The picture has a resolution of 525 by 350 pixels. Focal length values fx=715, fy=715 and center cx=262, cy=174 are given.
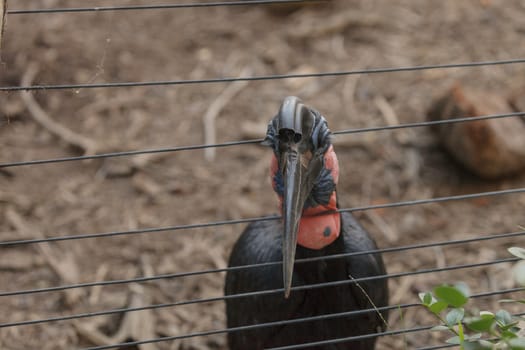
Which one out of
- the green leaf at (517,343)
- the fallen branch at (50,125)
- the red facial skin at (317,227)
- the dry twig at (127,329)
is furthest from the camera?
the fallen branch at (50,125)

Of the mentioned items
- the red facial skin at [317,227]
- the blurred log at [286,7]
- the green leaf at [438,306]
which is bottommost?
the green leaf at [438,306]

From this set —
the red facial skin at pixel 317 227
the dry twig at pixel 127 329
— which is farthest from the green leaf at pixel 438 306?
the dry twig at pixel 127 329

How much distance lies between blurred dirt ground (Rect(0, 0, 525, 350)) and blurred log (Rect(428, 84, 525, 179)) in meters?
0.10

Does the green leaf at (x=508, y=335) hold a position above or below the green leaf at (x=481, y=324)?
below

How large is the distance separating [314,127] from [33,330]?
175 centimetres

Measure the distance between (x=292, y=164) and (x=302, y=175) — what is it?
0.07m

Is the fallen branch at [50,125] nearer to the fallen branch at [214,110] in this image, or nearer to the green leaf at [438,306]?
the fallen branch at [214,110]

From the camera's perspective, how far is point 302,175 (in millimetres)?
1785

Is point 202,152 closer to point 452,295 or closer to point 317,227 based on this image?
point 317,227

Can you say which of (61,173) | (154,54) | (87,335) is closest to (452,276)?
(87,335)

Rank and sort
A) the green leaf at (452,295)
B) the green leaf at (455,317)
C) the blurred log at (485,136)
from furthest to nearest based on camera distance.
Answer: the blurred log at (485,136)
the green leaf at (455,317)
the green leaf at (452,295)

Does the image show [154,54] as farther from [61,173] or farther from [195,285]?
[195,285]

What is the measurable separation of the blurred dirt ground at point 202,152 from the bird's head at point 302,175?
108 centimetres

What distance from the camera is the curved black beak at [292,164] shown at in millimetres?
1637
